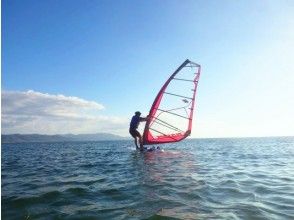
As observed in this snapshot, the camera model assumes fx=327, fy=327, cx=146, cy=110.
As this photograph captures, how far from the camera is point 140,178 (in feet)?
39.3

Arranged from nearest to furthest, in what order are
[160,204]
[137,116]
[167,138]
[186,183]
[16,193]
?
[160,204]
[16,193]
[186,183]
[137,116]
[167,138]

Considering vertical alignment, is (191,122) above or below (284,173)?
above

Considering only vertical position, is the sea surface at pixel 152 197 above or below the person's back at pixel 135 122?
below

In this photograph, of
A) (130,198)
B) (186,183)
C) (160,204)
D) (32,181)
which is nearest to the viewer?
(160,204)

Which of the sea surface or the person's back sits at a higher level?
the person's back

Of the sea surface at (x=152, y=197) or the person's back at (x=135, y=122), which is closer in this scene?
the sea surface at (x=152, y=197)

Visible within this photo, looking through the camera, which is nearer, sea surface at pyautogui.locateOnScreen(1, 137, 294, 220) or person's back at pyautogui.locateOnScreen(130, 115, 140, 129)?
sea surface at pyautogui.locateOnScreen(1, 137, 294, 220)

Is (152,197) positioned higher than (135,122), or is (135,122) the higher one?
(135,122)

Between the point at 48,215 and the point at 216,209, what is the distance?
11.8 ft

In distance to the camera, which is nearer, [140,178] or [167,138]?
[140,178]

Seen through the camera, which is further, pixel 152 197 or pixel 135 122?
pixel 135 122

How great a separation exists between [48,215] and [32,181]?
18.2 ft

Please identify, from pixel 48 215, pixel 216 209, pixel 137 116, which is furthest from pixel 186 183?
pixel 137 116

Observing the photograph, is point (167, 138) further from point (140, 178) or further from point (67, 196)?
point (67, 196)
